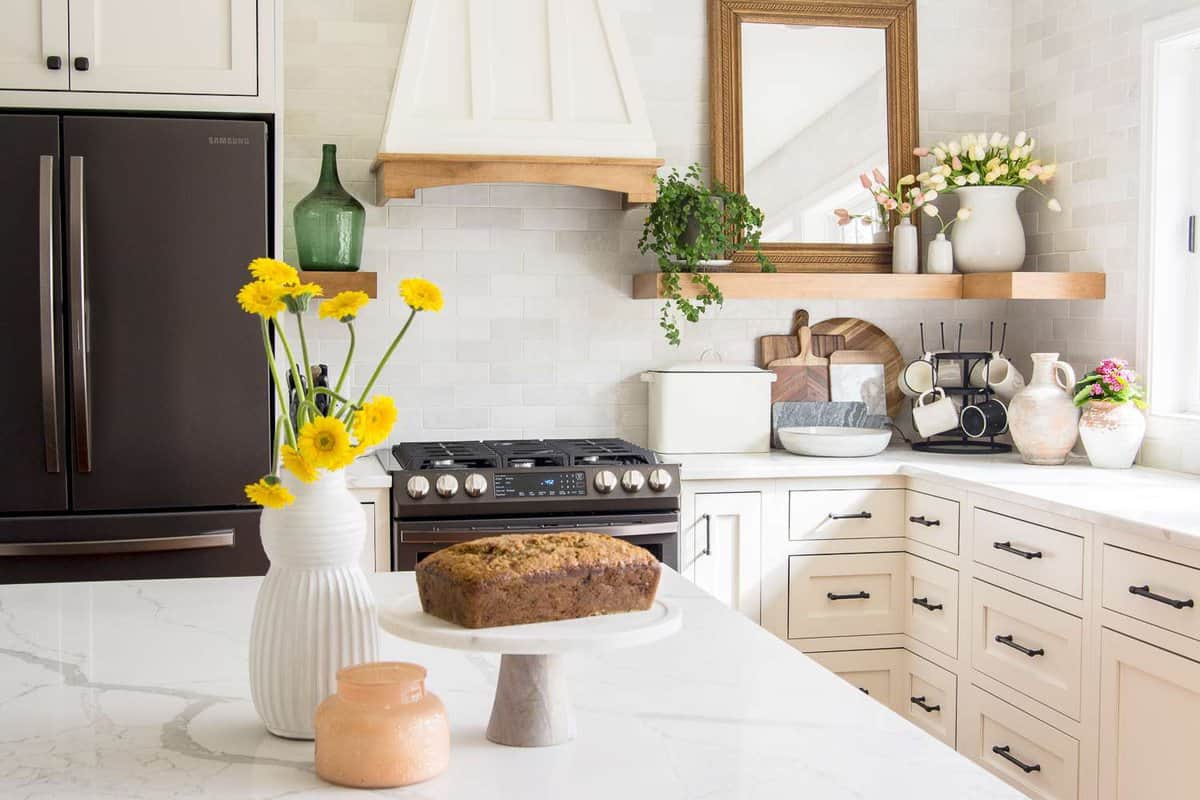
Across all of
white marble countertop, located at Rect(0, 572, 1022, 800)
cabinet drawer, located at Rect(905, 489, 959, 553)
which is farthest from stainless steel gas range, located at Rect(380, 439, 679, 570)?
white marble countertop, located at Rect(0, 572, 1022, 800)

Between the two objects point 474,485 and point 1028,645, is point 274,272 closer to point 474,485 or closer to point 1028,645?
point 474,485

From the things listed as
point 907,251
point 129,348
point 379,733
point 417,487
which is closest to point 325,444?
point 379,733

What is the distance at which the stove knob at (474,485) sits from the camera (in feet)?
11.5

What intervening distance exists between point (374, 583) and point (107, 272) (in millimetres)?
1696

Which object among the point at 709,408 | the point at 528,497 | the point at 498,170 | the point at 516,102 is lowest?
the point at 528,497

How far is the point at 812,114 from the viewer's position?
4.36m

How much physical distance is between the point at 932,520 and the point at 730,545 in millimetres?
608

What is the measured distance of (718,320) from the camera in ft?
14.4

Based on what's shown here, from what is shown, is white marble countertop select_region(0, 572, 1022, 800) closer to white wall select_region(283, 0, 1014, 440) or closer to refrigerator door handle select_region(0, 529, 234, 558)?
refrigerator door handle select_region(0, 529, 234, 558)

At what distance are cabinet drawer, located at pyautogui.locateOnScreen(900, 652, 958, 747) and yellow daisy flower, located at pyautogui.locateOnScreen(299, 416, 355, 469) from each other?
279cm

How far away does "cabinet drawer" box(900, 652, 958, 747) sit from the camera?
3650 millimetres

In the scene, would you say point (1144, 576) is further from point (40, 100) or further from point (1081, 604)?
point (40, 100)

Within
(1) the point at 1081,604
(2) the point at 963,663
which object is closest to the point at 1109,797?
(1) the point at 1081,604

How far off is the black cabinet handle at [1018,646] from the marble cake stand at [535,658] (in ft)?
7.08
